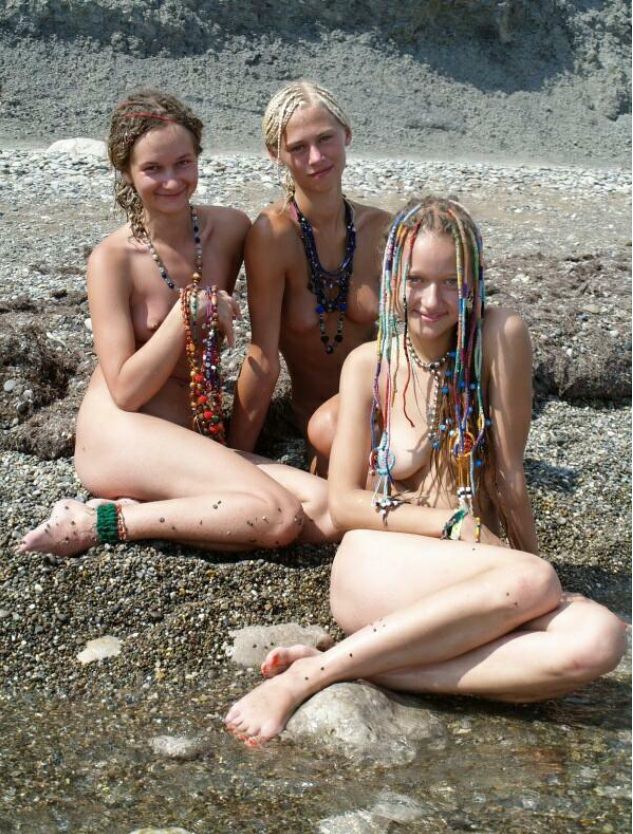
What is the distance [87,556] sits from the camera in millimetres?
4102

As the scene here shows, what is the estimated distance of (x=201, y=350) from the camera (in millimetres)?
4379

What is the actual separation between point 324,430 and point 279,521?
0.49m

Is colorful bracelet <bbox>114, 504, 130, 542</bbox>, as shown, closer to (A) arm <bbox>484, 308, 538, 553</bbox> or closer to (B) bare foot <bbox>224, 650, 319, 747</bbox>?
(B) bare foot <bbox>224, 650, 319, 747</bbox>

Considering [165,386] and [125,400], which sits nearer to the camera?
[125,400]

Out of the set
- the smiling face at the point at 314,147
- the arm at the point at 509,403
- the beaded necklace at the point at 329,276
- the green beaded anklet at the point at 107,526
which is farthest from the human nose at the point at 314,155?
the green beaded anklet at the point at 107,526

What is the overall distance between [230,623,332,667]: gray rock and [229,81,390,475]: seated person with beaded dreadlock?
0.85 m

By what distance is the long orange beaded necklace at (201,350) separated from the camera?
4.18 m

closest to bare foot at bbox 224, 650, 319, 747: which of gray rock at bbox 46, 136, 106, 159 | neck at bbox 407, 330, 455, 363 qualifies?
neck at bbox 407, 330, 455, 363

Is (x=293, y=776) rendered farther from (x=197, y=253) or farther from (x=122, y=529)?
(x=197, y=253)

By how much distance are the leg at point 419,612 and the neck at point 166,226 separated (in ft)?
5.33

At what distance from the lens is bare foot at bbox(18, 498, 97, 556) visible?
409 cm

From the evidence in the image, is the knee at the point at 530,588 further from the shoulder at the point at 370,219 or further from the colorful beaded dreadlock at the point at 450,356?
the shoulder at the point at 370,219

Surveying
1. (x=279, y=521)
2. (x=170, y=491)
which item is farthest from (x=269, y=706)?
→ (x=170, y=491)

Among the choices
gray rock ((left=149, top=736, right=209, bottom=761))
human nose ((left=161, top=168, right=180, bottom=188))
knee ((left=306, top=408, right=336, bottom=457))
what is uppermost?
human nose ((left=161, top=168, right=180, bottom=188))
